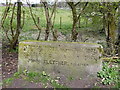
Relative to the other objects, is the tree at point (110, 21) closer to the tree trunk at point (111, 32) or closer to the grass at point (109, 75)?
the tree trunk at point (111, 32)

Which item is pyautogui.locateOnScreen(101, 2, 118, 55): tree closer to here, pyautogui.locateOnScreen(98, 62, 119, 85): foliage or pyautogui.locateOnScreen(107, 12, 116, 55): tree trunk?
pyautogui.locateOnScreen(107, 12, 116, 55): tree trunk

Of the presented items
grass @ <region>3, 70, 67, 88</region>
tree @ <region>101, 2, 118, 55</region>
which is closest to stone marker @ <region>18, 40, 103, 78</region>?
grass @ <region>3, 70, 67, 88</region>

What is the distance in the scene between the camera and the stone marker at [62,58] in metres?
4.02

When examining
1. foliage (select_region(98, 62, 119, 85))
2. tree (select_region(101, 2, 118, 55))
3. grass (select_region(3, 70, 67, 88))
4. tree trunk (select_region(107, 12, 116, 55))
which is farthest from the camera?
tree trunk (select_region(107, 12, 116, 55))

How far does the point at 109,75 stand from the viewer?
400cm

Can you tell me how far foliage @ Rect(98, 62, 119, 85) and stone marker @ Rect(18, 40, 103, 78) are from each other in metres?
0.17

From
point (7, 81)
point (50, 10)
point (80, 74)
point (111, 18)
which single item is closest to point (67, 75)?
point (80, 74)

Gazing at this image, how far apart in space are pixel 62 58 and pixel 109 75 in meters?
1.23

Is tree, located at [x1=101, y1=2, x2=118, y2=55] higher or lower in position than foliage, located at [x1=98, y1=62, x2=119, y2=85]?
higher

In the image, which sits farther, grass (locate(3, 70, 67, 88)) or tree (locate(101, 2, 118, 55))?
tree (locate(101, 2, 118, 55))

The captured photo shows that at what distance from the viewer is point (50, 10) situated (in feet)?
18.7

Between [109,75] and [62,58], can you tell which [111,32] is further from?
[62,58]

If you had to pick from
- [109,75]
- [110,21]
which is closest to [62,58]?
[109,75]

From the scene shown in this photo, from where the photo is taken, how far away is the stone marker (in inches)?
158
